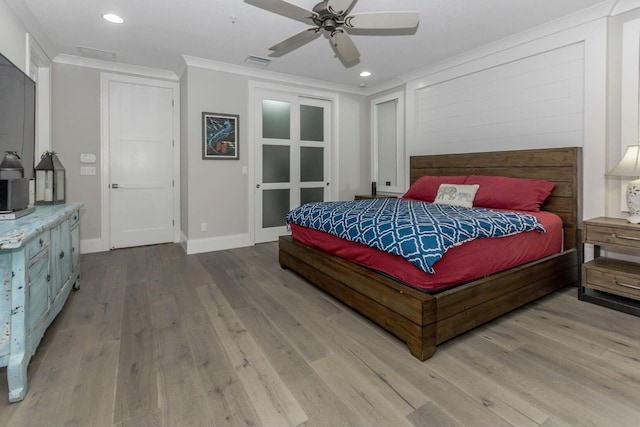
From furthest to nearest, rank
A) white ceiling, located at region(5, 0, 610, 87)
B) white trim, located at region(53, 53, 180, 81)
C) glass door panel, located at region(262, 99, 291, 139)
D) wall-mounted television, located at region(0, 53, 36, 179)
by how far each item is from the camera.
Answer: glass door panel, located at region(262, 99, 291, 139)
white trim, located at region(53, 53, 180, 81)
white ceiling, located at region(5, 0, 610, 87)
wall-mounted television, located at region(0, 53, 36, 179)

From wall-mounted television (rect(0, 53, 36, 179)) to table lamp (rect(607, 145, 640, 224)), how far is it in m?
4.41

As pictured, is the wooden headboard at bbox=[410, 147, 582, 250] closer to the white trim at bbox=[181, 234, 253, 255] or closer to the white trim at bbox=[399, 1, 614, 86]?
the white trim at bbox=[399, 1, 614, 86]

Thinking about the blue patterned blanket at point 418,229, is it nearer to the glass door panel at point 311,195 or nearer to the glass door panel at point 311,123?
the glass door panel at point 311,195

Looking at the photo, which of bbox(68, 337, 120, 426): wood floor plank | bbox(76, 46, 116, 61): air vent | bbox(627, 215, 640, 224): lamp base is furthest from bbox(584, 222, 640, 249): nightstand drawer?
bbox(76, 46, 116, 61): air vent

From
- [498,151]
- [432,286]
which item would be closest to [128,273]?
[432,286]

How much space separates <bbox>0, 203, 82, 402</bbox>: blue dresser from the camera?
1.52 metres

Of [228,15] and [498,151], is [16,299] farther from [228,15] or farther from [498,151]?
[498,151]

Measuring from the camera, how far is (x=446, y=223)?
2.12 metres

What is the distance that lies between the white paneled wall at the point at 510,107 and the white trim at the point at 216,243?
2877 millimetres

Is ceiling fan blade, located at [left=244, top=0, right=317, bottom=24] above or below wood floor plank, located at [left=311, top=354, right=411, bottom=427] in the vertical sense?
above

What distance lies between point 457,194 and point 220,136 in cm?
309

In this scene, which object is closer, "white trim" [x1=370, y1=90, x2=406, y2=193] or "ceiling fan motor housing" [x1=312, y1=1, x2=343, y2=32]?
"ceiling fan motor housing" [x1=312, y1=1, x2=343, y2=32]

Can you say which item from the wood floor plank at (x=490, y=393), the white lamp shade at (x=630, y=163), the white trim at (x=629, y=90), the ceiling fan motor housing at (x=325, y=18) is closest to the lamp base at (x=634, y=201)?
the white lamp shade at (x=630, y=163)

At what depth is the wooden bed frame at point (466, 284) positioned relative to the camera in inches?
74.5
